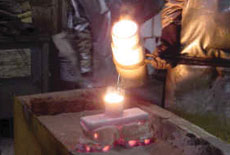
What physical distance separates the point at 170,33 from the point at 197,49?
30 centimetres

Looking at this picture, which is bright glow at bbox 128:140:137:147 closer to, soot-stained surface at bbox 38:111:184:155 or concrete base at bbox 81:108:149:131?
soot-stained surface at bbox 38:111:184:155

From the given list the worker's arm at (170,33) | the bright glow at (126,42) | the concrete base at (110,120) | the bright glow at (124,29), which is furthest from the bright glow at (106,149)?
the worker's arm at (170,33)

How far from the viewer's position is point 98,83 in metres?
7.57

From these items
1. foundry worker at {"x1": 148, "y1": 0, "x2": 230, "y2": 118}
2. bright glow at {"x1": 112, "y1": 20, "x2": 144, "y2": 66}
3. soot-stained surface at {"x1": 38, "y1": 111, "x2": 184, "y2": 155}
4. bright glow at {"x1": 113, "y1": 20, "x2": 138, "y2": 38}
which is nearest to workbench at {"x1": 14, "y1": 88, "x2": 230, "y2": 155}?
soot-stained surface at {"x1": 38, "y1": 111, "x2": 184, "y2": 155}

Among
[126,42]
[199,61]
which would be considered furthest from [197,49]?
[126,42]

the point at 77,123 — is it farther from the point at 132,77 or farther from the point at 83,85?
the point at 83,85

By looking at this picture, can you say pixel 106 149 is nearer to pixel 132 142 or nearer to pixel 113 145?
pixel 113 145

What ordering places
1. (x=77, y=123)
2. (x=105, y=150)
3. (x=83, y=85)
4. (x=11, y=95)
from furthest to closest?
1. (x=83, y=85)
2. (x=11, y=95)
3. (x=77, y=123)
4. (x=105, y=150)

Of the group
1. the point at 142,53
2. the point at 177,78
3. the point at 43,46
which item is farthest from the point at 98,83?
the point at 142,53

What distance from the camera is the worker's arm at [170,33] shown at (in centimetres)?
331

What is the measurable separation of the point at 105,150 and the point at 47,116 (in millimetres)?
915

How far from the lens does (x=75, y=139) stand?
2.69m

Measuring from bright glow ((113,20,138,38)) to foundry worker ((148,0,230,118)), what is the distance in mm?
685

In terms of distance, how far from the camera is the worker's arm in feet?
10.9
